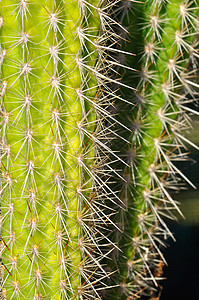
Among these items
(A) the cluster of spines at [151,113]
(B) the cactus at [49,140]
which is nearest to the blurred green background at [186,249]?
(A) the cluster of spines at [151,113]

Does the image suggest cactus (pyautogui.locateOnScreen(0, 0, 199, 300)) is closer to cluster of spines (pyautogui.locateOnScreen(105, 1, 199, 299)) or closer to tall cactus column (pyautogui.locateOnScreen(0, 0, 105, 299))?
tall cactus column (pyautogui.locateOnScreen(0, 0, 105, 299))

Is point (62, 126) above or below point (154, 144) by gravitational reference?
above

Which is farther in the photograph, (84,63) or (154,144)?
(154,144)

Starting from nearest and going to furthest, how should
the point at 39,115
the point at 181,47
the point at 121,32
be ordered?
the point at 39,115 → the point at 121,32 → the point at 181,47

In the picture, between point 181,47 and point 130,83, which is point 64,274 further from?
point 181,47

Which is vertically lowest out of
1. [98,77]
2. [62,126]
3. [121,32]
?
[62,126]

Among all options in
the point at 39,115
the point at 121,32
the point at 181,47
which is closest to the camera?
the point at 39,115

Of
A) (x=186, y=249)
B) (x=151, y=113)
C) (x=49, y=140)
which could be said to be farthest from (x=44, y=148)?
(x=186, y=249)

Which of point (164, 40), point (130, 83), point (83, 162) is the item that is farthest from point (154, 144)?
point (83, 162)

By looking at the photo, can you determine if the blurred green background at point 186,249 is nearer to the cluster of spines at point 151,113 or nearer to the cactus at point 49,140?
the cluster of spines at point 151,113

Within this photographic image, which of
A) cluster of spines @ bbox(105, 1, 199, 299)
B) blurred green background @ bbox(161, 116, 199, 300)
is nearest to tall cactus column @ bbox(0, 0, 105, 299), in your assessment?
cluster of spines @ bbox(105, 1, 199, 299)

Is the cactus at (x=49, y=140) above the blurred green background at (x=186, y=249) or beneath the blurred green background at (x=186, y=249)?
above
